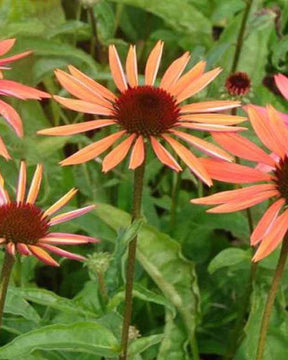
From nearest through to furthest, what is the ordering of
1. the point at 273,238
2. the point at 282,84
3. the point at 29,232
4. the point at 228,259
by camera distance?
1. the point at 273,238
2. the point at 29,232
3. the point at 282,84
4. the point at 228,259

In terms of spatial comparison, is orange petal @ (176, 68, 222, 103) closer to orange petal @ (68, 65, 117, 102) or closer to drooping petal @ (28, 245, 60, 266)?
orange petal @ (68, 65, 117, 102)

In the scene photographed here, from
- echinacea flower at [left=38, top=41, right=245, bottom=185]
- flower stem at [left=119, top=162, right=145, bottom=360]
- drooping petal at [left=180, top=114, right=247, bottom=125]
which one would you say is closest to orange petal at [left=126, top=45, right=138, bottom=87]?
echinacea flower at [left=38, top=41, right=245, bottom=185]

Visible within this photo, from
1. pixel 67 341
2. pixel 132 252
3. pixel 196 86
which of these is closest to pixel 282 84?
pixel 196 86

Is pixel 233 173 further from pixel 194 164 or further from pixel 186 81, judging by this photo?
pixel 186 81

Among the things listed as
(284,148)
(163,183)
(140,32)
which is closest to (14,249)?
(284,148)

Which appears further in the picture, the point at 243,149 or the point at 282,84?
the point at 282,84

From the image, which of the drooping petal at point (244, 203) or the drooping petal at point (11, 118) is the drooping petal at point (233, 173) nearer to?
the drooping petal at point (244, 203)

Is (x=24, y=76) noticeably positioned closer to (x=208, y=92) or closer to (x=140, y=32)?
(x=208, y=92)
